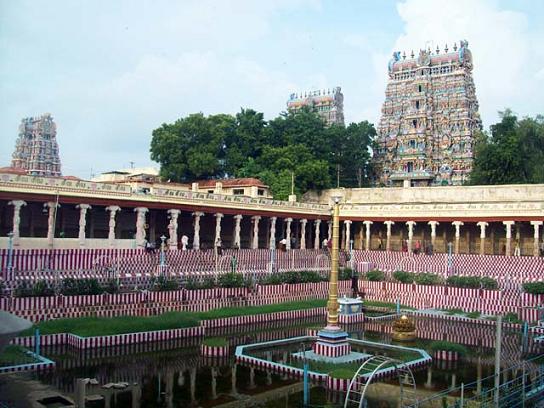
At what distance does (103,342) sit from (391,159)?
57552mm

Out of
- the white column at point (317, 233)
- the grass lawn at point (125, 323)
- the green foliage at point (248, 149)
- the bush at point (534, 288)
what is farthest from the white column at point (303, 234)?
the grass lawn at point (125, 323)

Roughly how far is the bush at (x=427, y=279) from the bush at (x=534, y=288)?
458cm

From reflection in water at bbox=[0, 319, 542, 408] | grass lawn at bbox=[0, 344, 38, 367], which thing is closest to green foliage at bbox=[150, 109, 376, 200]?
reflection in water at bbox=[0, 319, 542, 408]

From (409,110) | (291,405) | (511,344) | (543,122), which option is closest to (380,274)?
(511,344)

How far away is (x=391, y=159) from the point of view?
71.9 meters

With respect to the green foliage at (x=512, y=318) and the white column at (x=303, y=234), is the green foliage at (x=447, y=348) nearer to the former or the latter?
the green foliage at (x=512, y=318)

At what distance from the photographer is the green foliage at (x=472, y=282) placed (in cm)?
2947

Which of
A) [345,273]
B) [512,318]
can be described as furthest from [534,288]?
[345,273]

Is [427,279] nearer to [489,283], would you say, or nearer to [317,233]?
[489,283]

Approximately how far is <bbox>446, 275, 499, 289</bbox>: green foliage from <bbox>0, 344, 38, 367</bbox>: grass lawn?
69.7 ft

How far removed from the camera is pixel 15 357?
52.2 ft

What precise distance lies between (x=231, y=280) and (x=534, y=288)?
14144mm

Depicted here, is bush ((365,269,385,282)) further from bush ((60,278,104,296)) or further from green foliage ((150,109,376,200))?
green foliage ((150,109,376,200))

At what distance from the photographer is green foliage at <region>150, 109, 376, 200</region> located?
57438mm
